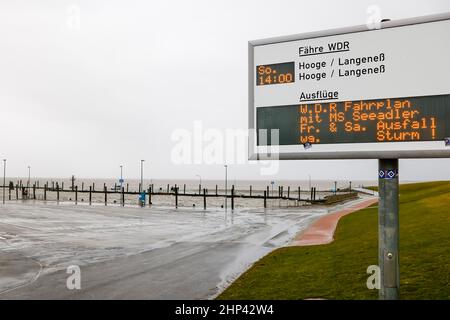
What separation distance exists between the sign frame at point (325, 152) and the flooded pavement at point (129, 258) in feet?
18.1

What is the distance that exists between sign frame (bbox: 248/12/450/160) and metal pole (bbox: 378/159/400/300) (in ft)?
1.43

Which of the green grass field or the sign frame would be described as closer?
the sign frame

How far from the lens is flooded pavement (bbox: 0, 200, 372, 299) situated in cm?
1287

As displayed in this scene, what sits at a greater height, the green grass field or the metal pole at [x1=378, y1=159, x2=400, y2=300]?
the metal pole at [x1=378, y1=159, x2=400, y2=300]

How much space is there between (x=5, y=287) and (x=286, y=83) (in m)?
10.9

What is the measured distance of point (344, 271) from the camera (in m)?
13.8

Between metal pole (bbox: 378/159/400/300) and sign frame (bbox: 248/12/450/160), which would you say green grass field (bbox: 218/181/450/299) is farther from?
sign frame (bbox: 248/12/450/160)

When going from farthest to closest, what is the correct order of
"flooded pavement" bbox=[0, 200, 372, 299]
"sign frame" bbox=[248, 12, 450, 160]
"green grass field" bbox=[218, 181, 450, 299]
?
"flooded pavement" bbox=[0, 200, 372, 299] → "green grass field" bbox=[218, 181, 450, 299] → "sign frame" bbox=[248, 12, 450, 160]

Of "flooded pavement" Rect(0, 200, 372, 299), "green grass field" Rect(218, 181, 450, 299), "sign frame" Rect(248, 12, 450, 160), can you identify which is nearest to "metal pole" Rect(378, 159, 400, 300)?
"sign frame" Rect(248, 12, 450, 160)

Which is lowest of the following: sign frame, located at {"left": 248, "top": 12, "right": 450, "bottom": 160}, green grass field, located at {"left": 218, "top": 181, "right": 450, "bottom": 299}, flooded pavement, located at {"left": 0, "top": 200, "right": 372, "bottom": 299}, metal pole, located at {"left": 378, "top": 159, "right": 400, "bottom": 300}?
flooded pavement, located at {"left": 0, "top": 200, "right": 372, "bottom": 299}

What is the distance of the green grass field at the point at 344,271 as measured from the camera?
36.7ft
